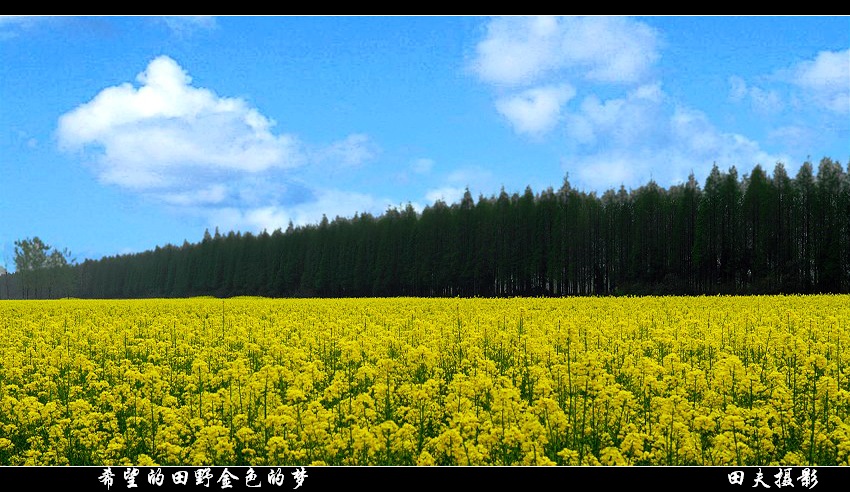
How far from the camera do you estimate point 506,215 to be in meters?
72.5

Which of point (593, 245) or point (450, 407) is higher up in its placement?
point (593, 245)

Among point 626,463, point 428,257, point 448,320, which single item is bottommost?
point 626,463

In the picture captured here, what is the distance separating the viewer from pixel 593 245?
67.2 meters

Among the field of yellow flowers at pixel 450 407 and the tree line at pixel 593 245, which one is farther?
the tree line at pixel 593 245

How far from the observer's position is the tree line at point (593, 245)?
182ft

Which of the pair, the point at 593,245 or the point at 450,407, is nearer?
the point at 450,407

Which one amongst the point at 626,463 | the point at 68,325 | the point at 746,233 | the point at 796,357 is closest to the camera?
the point at 626,463

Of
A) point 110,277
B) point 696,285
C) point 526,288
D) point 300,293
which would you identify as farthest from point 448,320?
point 110,277

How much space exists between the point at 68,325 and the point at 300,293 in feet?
230

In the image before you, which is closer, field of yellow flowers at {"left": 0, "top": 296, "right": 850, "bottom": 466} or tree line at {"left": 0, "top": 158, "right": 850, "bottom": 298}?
field of yellow flowers at {"left": 0, "top": 296, "right": 850, "bottom": 466}

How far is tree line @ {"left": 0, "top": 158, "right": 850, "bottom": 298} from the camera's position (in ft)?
182

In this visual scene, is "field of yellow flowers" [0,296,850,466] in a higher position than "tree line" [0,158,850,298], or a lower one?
lower

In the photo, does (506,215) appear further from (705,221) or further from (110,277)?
(110,277)

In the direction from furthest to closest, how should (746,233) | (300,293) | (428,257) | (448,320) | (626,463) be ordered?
(300,293) → (428,257) → (746,233) → (448,320) → (626,463)
